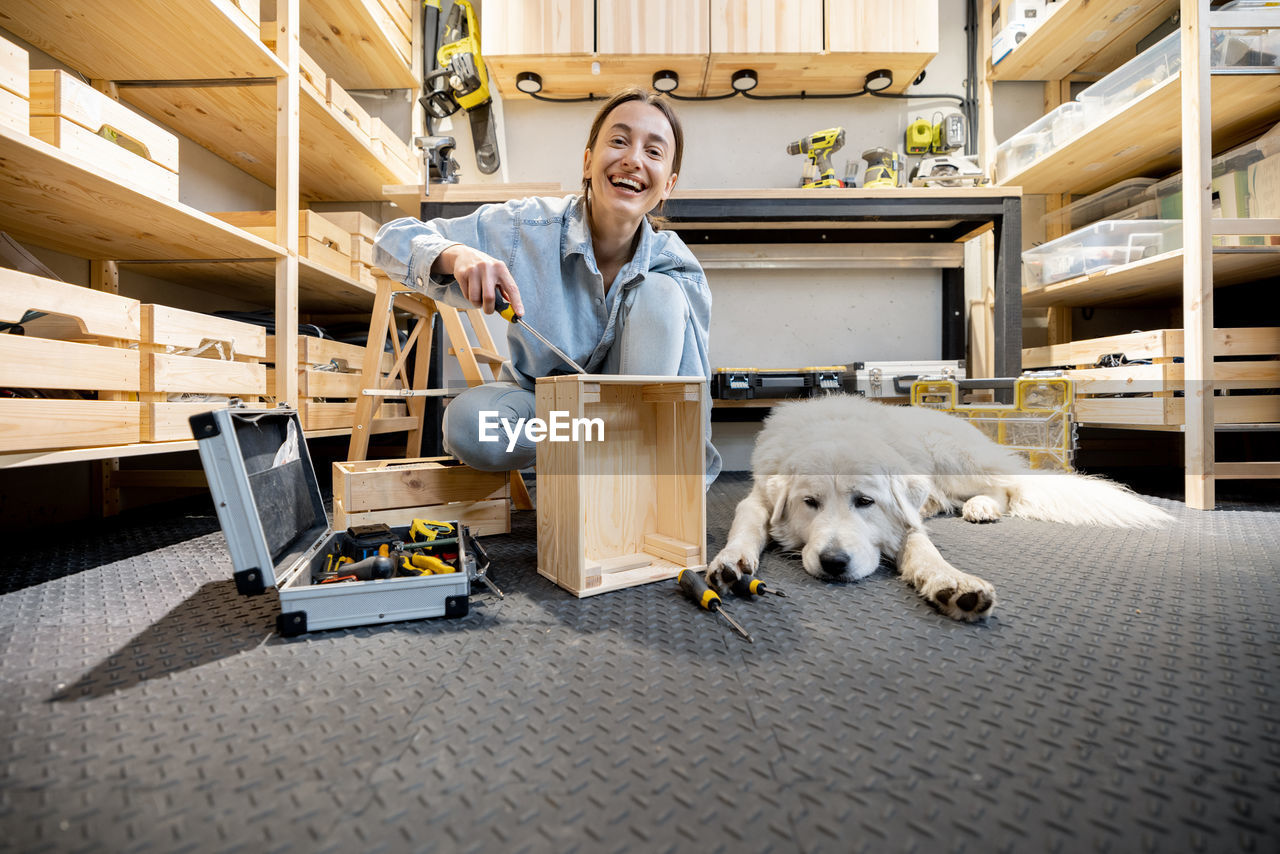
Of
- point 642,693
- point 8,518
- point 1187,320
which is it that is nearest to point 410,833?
point 642,693

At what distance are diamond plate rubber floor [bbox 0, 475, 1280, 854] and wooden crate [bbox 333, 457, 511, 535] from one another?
0.38 m

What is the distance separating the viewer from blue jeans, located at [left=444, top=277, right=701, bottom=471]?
1424 millimetres

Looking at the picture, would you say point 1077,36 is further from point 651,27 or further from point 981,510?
point 981,510

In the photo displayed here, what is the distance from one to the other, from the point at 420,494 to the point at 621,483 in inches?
23.3

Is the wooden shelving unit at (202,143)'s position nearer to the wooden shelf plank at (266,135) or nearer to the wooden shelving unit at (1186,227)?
the wooden shelf plank at (266,135)

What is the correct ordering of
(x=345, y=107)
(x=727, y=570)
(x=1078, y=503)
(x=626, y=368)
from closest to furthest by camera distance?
1. (x=727, y=570)
2. (x=626, y=368)
3. (x=1078, y=503)
4. (x=345, y=107)

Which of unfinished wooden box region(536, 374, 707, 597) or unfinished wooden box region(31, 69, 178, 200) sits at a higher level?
unfinished wooden box region(31, 69, 178, 200)

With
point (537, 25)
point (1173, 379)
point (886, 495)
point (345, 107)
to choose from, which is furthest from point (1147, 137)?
point (345, 107)

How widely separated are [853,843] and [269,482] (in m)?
1.06

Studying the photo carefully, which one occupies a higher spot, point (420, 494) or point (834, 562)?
point (420, 494)

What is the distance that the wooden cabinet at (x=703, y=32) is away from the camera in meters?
2.62

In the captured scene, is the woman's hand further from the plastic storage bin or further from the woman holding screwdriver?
the plastic storage bin

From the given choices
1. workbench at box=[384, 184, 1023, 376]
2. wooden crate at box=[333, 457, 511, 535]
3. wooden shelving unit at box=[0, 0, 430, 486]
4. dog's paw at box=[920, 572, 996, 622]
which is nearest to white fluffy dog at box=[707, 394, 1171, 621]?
dog's paw at box=[920, 572, 996, 622]

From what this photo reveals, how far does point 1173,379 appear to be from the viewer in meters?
2.00
